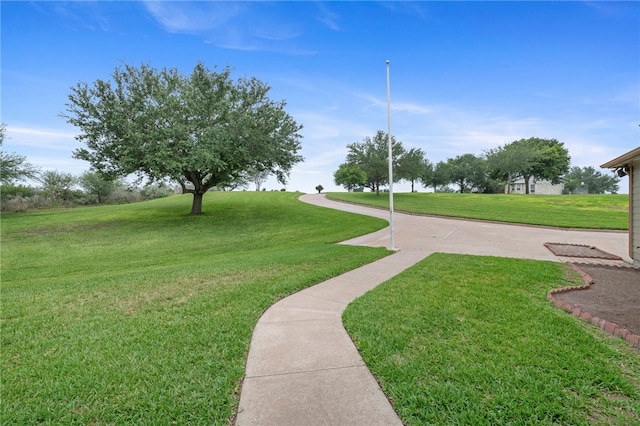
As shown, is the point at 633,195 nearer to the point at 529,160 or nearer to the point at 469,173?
the point at 529,160

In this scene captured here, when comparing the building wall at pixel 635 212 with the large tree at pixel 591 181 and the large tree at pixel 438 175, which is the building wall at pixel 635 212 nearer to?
the large tree at pixel 438 175

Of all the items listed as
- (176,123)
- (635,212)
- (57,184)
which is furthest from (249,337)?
(57,184)

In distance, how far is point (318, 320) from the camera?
3.61 meters

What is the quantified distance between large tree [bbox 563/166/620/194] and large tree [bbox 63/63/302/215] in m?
72.2

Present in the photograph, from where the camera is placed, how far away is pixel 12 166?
19078 millimetres

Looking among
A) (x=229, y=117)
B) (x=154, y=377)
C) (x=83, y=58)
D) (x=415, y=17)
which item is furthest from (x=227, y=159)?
(x=154, y=377)

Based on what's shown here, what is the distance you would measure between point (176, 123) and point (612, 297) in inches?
647

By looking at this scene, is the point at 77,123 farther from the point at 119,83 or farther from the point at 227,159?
the point at 227,159

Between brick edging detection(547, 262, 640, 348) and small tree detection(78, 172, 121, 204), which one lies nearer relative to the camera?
brick edging detection(547, 262, 640, 348)

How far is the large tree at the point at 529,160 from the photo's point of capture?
142 ft

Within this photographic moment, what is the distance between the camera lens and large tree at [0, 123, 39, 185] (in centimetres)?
1862

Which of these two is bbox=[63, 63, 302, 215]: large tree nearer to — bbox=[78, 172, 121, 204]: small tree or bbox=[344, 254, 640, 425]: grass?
bbox=[344, 254, 640, 425]: grass

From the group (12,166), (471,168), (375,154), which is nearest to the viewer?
(12,166)

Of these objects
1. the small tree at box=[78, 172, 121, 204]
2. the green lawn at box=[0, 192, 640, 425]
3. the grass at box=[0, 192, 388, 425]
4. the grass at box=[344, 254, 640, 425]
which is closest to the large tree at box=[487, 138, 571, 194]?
the green lawn at box=[0, 192, 640, 425]
